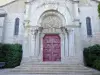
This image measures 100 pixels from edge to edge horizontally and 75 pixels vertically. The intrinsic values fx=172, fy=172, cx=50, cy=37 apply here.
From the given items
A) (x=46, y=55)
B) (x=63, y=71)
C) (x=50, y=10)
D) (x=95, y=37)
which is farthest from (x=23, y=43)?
(x=95, y=37)

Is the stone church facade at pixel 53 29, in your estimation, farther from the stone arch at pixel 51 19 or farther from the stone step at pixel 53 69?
the stone step at pixel 53 69

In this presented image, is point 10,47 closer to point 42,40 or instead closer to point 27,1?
point 42,40

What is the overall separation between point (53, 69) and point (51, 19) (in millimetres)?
5553

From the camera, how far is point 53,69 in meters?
12.7

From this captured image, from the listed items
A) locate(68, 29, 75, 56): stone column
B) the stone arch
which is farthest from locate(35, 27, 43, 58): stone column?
locate(68, 29, 75, 56): stone column

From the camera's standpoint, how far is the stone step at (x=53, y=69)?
12087 millimetres

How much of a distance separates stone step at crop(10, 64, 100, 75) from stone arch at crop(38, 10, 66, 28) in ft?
14.3

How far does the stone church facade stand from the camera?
15328mm

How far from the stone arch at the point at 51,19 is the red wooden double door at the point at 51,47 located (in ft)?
3.43

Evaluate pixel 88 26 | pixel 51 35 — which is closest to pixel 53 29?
pixel 51 35

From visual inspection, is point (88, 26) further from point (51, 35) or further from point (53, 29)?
point (51, 35)

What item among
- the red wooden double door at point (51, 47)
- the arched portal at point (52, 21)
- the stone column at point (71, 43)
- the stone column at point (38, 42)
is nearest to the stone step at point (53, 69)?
the stone column at point (71, 43)

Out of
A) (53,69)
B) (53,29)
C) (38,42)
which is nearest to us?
(53,69)

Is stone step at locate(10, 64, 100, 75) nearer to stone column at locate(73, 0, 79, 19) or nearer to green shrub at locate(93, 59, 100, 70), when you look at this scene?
green shrub at locate(93, 59, 100, 70)
